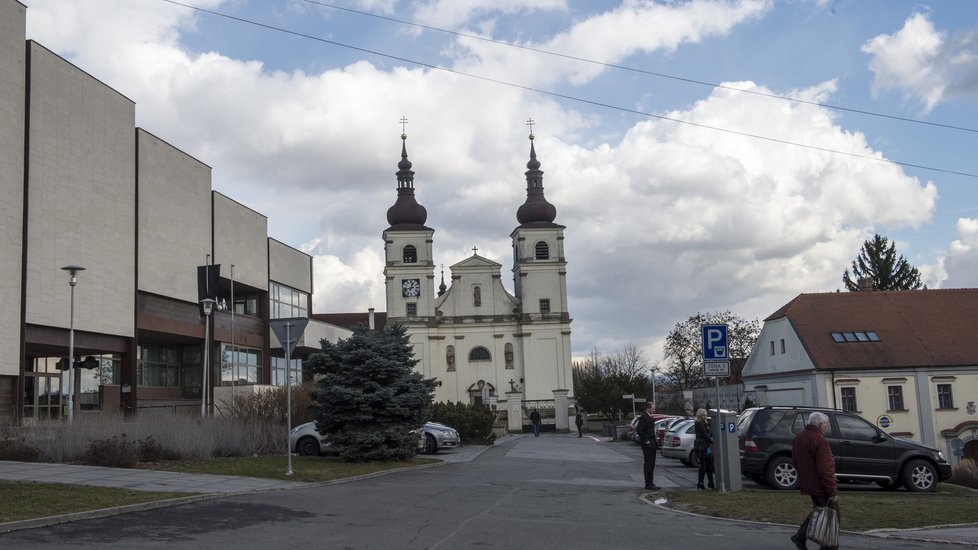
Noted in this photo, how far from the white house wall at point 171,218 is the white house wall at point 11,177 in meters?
7.07

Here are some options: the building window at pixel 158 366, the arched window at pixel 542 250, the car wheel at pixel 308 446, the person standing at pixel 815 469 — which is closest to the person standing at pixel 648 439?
the person standing at pixel 815 469

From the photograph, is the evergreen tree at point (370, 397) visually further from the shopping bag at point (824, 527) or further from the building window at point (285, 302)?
the building window at point (285, 302)

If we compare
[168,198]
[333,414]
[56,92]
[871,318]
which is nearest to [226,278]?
[168,198]

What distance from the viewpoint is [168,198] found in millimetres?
38531

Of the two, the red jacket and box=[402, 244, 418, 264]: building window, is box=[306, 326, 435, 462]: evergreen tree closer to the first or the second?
the red jacket

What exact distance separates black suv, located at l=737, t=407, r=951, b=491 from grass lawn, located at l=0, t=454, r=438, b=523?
8.26 m

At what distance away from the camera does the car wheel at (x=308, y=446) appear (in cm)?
2522

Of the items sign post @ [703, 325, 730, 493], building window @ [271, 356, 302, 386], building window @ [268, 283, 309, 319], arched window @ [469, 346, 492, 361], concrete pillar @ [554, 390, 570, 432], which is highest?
building window @ [268, 283, 309, 319]

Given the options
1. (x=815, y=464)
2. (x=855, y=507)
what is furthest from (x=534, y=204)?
(x=815, y=464)

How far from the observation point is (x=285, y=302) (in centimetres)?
5275

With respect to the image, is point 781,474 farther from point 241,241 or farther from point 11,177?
point 241,241

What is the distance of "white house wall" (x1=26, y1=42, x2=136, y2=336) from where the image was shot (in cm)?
3012

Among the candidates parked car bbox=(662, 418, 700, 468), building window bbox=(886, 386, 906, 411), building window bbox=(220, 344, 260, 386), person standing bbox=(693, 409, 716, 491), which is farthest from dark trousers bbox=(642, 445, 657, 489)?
building window bbox=(220, 344, 260, 386)

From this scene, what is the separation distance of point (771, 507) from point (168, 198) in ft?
102
